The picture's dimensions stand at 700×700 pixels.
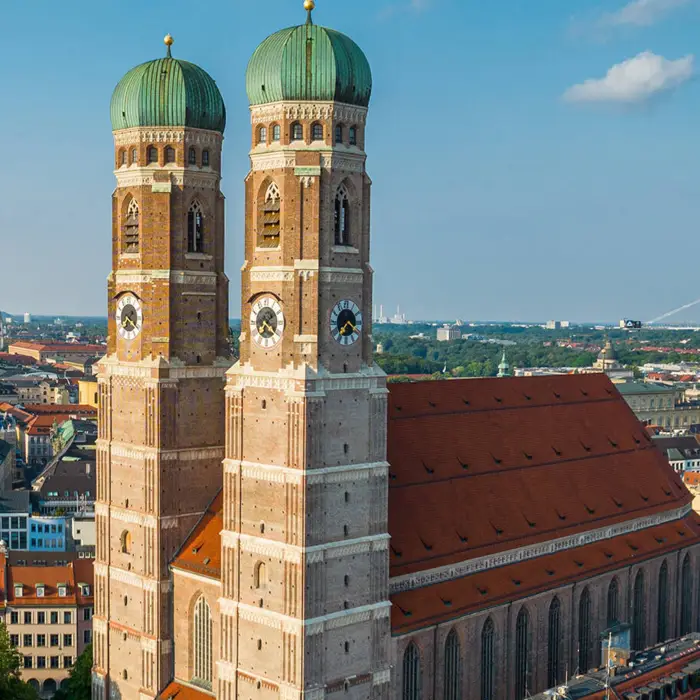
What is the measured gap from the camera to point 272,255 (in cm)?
5966

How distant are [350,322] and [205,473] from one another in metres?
15.8

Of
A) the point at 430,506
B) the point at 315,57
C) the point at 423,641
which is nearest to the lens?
the point at 315,57

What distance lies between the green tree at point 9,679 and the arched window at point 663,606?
45.9 meters

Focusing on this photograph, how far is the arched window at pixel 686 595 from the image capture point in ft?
289

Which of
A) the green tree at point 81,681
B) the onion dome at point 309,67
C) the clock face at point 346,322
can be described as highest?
the onion dome at point 309,67

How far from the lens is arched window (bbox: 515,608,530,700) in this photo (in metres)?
73.0

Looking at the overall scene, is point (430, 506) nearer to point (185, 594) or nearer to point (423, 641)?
point (423, 641)

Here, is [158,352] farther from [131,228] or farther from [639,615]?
[639,615]

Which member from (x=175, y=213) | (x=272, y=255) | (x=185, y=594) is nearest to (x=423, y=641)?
(x=185, y=594)

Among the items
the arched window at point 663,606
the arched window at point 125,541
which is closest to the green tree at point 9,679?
the arched window at point 125,541

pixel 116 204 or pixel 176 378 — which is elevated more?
pixel 116 204

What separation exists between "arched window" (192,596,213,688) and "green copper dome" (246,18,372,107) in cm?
2956

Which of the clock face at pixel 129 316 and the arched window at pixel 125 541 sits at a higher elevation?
the clock face at pixel 129 316

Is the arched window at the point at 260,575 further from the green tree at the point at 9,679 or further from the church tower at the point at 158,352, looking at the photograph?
the green tree at the point at 9,679
